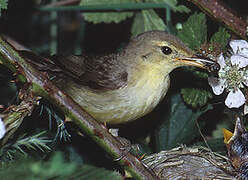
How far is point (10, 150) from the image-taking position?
1690 mm

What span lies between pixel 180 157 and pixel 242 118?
0.35 metres

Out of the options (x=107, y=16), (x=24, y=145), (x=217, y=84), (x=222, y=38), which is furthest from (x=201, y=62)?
(x=24, y=145)

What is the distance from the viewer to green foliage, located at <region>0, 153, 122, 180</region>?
78 centimetres

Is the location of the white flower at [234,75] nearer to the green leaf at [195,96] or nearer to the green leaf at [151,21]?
the green leaf at [195,96]

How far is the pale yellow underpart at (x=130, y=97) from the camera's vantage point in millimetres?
1752

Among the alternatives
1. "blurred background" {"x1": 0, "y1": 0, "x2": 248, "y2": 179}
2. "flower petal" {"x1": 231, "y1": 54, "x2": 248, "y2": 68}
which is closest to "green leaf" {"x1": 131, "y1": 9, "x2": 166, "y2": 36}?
"blurred background" {"x1": 0, "y1": 0, "x2": 248, "y2": 179}

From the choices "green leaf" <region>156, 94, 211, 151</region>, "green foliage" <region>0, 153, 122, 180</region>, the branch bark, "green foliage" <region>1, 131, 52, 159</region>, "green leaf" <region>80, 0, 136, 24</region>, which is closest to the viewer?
"green foliage" <region>0, 153, 122, 180</region>

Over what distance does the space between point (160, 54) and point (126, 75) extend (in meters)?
0.18

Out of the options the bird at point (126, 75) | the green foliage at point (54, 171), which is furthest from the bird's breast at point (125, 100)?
the green foliage at point (54, 171)

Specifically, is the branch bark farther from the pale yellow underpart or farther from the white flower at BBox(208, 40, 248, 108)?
the white flower at BBox(208, 40, 248, 108)

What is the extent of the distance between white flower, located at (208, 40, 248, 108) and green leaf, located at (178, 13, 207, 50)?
0.24m

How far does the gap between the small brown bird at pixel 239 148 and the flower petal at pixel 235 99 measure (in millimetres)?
133

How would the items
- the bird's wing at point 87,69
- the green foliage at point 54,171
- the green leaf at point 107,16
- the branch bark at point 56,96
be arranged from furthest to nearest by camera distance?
the green leaf at point 107,16, the bird's wing at point 87,69, the branch bark at point 56,96, the green foliage at point 54,171

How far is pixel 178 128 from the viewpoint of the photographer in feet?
6.91
